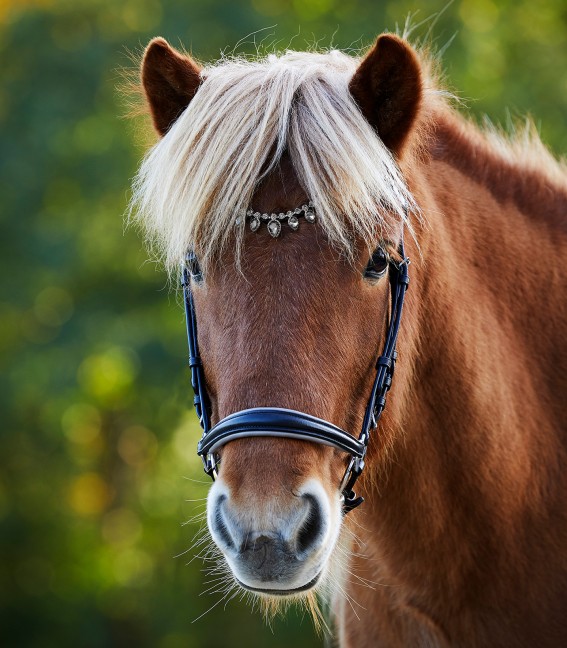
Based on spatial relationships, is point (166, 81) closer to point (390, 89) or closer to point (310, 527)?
point (390, 89)

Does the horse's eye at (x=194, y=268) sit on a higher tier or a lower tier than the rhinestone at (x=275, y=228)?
lower

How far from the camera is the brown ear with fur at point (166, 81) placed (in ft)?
10.9

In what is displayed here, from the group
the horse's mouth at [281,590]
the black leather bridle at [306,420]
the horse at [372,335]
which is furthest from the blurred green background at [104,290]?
the horse's mouth at [281,590]

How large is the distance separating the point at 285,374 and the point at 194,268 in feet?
2.12

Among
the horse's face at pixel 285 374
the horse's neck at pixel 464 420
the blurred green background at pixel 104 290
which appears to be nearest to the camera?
the horse's face at pixel 285 374

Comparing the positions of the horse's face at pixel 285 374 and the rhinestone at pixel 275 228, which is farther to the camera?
the rhinestone at pixel 275 228

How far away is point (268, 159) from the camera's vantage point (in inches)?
122

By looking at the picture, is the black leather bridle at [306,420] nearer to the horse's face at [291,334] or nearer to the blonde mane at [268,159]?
the horse's face at [291,334]

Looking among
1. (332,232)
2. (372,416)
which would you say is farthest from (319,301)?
(372,416)

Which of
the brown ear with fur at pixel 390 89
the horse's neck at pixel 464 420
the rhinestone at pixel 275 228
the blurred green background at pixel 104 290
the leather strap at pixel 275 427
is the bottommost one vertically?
the blurred green background at pixel 104 290

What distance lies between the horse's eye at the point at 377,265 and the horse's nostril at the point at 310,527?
2.74 feet

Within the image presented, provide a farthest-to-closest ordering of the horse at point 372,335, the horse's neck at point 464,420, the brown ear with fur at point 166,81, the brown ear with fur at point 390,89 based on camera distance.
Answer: the horse's neck at point 464,420 < the brown ear with fur at point 166,81 < the brown ear with fur at point 390,89 < the horse at point 372,335

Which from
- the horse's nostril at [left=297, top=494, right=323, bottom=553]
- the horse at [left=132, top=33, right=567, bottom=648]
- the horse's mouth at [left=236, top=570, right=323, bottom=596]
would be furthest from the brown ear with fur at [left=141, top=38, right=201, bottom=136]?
the horse's mouth at [left=236, top=570, right=323, bottom=596]

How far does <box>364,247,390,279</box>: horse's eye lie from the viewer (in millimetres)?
3043
